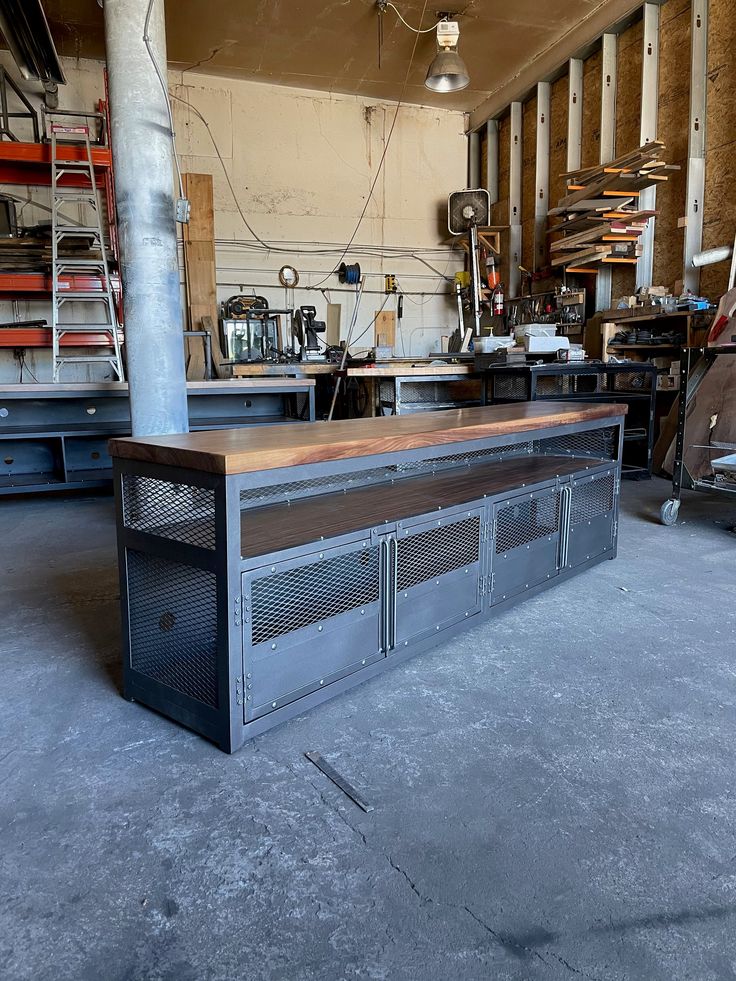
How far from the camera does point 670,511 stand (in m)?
3.87

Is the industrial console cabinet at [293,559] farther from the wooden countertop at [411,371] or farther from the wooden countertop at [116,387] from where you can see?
the wooden countertop at [411,371]

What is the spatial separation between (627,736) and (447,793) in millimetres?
546

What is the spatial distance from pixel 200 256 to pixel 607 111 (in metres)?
4.53

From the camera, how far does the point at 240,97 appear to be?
7.98 metres

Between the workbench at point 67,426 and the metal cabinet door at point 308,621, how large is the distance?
332cm

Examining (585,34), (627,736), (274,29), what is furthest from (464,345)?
(627,736)

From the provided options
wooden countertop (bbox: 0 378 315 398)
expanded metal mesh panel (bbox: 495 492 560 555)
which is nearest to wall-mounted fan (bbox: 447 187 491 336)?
wooden countertop (bbox: 0 378 315 398)

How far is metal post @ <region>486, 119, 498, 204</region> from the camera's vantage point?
857 cm

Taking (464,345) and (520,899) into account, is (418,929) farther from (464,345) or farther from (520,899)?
(464,345)

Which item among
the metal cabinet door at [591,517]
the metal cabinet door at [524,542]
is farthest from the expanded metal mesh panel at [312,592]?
the metal cabinet door at [591,517]

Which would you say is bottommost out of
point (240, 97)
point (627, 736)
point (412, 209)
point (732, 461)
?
point (627, 736)

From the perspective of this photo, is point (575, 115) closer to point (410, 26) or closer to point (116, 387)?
point (410, 26)

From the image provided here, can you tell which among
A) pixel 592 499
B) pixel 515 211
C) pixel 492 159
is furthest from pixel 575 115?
pixel 592 499

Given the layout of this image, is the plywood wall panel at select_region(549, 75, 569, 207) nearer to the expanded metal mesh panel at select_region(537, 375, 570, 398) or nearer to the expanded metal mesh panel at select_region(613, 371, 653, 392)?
the expanded metal mesh panel at select_region(613, 371, 653, 392)
